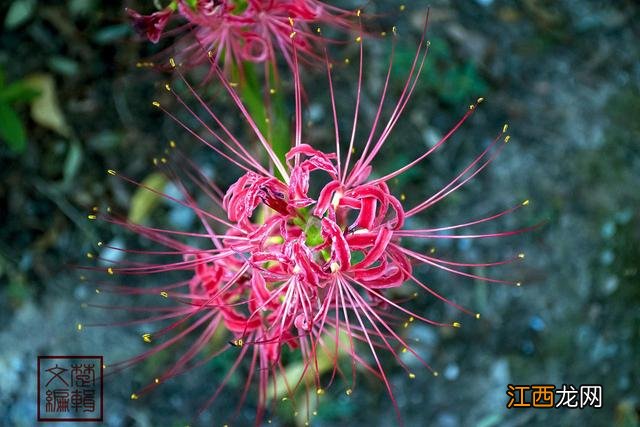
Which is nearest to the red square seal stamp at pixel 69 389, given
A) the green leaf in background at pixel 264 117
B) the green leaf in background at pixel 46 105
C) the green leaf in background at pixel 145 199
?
the green leaf in background at pixel 145 199

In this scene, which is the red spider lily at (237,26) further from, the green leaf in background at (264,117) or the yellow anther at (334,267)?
the yellow anther at (334,267)

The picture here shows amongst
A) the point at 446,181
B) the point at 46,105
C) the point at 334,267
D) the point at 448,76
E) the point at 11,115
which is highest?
the point at 448,76

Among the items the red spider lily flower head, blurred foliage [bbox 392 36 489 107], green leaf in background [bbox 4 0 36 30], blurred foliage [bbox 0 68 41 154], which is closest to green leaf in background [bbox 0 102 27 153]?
blurred foliage [bbox 0 68 41 154]

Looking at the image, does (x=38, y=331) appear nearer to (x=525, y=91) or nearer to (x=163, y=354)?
(x=163, y=354)

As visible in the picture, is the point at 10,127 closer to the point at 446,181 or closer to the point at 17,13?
the point at 17,13

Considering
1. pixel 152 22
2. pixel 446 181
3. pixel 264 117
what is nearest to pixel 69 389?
pixel 264 117
